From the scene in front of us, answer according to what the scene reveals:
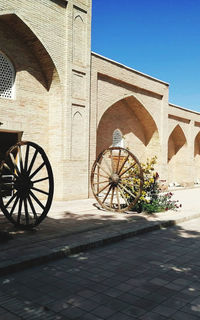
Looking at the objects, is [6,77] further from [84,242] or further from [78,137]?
[84,242]

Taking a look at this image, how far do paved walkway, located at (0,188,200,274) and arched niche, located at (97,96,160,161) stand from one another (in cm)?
556

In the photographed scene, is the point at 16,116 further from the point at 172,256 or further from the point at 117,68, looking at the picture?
the point at 172,256

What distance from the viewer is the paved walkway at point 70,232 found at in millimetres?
4301

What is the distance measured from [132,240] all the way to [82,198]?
17.4 feet

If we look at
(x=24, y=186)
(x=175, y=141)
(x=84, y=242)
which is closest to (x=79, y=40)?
(x=24, y=186)

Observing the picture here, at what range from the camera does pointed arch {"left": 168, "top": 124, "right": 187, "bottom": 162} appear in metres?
19.1

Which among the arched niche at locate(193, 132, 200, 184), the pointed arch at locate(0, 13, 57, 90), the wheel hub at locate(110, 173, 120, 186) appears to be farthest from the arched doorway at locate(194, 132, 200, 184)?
the wheel hub at locate(110, 173, 120, 186)

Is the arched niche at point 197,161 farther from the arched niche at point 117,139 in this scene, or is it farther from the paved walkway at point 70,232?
the paved walkway at point 70,232

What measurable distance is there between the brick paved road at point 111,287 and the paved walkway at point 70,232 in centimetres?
15

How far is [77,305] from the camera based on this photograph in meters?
3.06

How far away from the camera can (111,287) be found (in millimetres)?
3523

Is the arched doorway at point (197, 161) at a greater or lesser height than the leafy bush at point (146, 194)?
greater

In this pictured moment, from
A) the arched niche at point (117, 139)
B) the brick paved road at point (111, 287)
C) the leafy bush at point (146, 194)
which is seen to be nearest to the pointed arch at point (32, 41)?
the arched niche at point (117, 139)

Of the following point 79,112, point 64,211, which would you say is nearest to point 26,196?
point 64,211
